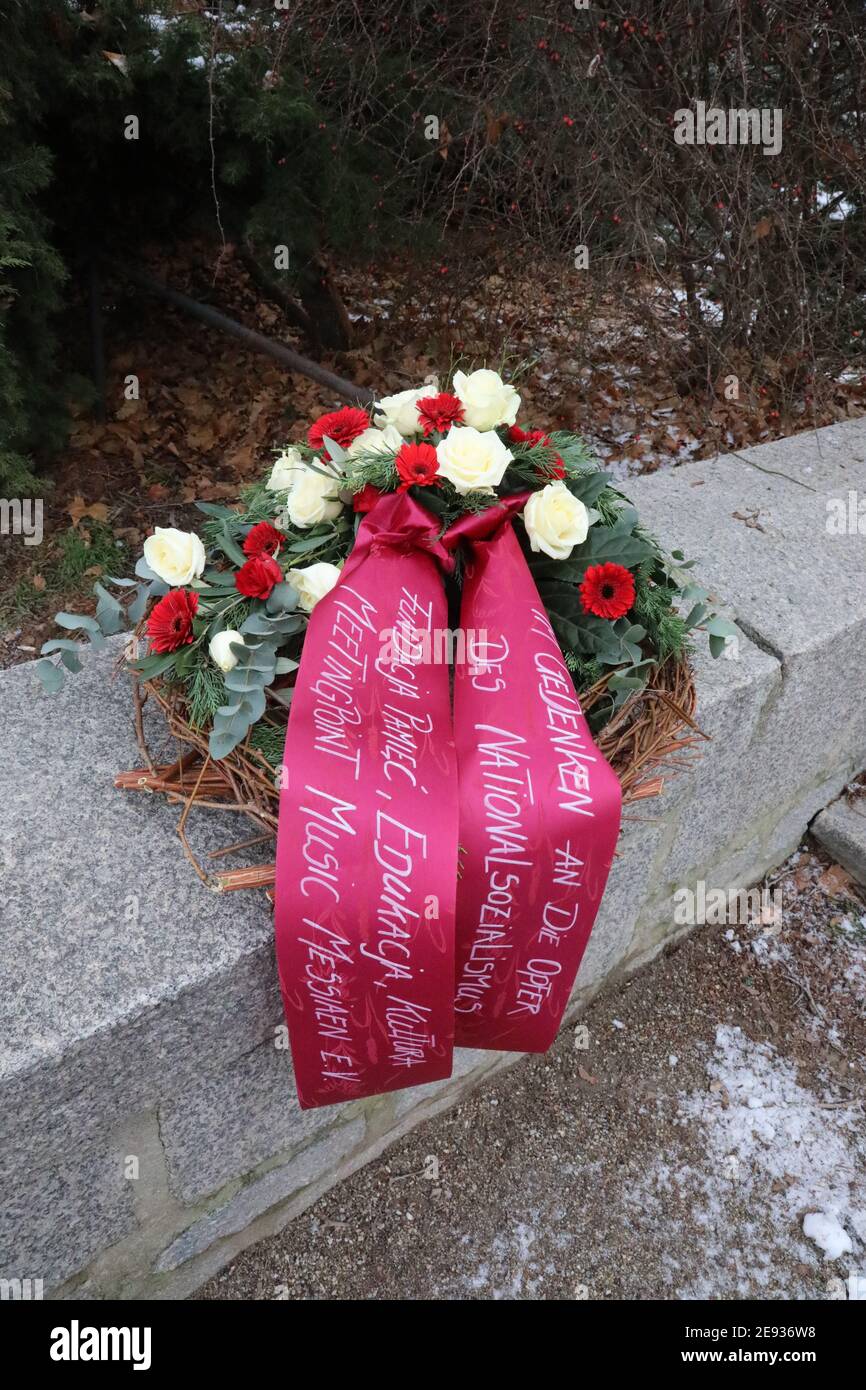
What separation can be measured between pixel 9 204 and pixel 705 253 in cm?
254

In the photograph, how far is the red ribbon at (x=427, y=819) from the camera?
1197mm

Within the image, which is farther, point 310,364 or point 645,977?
point 310,364

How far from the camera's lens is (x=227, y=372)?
426 cm

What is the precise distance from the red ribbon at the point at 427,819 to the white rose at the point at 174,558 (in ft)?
0.83

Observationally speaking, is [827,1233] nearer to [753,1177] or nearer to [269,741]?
[753,1177]

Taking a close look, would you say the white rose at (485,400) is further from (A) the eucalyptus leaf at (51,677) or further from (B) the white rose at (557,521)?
(A) the eucalyptus leaf at (51,677)

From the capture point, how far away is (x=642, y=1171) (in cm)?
192

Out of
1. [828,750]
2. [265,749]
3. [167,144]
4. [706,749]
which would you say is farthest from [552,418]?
[265,749]

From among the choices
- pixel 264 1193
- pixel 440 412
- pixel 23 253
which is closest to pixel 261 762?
pixel 440 412

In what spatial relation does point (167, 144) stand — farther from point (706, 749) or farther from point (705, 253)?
point (706, 749)

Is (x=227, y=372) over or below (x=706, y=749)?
over

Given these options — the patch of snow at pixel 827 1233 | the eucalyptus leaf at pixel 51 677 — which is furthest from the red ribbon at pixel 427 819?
the patch of snow at pixel 827 1233

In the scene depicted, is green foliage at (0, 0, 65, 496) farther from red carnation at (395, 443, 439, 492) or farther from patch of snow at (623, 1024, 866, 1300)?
patch of snow at (623, 1024, 866, 1300)

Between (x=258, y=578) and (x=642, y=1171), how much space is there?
1.52m
